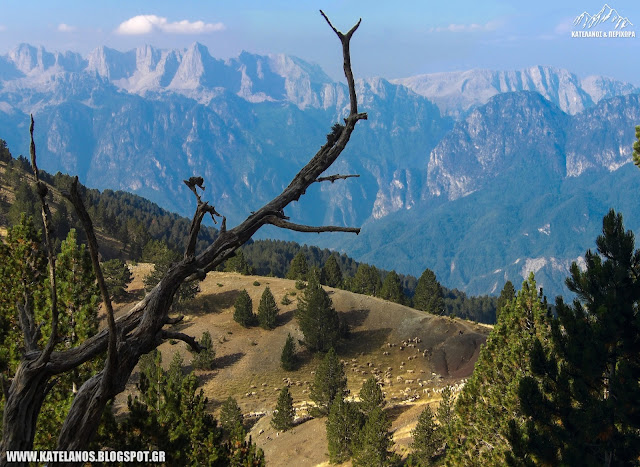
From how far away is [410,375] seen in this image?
56.0m

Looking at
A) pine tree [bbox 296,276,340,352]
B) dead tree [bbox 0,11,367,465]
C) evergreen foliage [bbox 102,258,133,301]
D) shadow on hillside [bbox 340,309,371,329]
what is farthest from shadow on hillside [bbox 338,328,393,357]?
dead tree [bbox 0,11,367,465]

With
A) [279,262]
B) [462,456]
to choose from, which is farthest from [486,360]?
[279,262]

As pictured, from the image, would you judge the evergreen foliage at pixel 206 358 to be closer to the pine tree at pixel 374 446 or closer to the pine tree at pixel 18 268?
the pine tree at pixel 374 446

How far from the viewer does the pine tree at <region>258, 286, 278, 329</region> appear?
61.4 metres

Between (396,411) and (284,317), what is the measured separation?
1019 inches

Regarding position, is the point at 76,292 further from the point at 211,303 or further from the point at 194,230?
the point at 211,303

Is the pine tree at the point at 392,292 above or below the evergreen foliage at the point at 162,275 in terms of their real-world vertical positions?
below

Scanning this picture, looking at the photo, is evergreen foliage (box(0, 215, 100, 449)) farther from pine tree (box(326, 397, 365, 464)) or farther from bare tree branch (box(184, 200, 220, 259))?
pine tree (box(326, 397, 365, 464))

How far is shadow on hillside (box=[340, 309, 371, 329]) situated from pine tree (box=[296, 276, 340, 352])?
6665mm

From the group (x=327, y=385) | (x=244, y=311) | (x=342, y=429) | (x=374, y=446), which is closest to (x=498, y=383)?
(x=374, y=446)

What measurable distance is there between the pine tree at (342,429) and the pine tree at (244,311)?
1168 inches

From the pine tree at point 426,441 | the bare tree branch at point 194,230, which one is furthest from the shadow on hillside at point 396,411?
the bare tree branch at point 194,230

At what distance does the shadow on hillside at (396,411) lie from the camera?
40325 mm

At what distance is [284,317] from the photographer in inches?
2552
